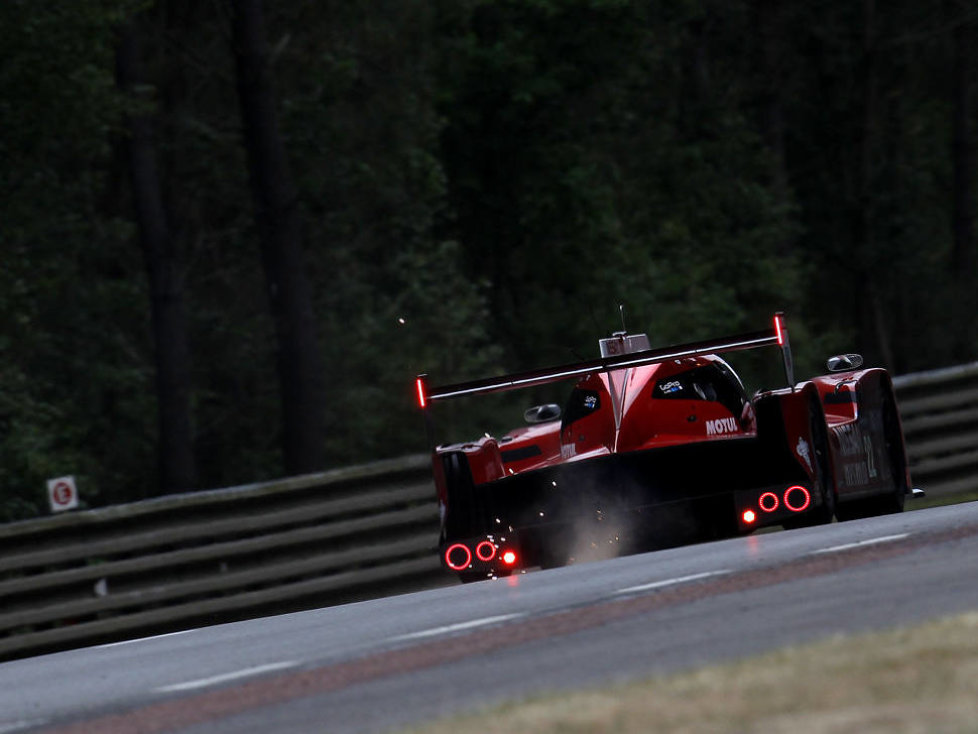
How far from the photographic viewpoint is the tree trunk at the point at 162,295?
29.8 metres

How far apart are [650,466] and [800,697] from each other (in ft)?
19.5

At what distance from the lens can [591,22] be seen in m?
37.2

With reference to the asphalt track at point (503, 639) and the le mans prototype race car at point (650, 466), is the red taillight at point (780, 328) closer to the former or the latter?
the le mans prototype race car at point (650, 466)

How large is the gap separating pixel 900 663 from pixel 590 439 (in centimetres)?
584

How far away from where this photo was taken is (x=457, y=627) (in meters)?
9.64

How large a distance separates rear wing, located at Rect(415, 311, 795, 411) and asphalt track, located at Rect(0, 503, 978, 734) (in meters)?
1.08

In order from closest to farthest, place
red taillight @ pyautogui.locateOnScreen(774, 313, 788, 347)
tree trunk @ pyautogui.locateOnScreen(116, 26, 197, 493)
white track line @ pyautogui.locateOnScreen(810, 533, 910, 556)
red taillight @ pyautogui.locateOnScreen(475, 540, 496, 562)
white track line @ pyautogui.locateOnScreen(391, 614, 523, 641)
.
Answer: white track line @ pyautogui.locateOnScreen(391, 614, 523, 641)
white track line @ pyautogui.locateOnScreen(810, 533, 910, 556)
red taillight @ pyautogui.locateOnScreen(774, 313, 788, 347)
red taillight @ pyautogui.locateOnScreen(475, 540, 496, 562)
tree trunk @ pyautogui.locateOnScreen(116, 26, 197, 493)

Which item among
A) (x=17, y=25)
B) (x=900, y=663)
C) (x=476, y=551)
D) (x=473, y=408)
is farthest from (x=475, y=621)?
(x=473, y=408)

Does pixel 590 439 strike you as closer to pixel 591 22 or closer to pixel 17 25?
pixel 17 25

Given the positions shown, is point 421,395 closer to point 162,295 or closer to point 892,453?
point 892,453

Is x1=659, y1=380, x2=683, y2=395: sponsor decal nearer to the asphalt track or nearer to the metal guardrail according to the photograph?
the asphalt track

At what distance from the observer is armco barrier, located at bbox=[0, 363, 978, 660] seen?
1333 centimetres

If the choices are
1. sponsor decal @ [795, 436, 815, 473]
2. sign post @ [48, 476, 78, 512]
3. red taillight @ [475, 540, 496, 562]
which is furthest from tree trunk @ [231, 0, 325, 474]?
sponsor decal @ [795, 436, 815, 473]

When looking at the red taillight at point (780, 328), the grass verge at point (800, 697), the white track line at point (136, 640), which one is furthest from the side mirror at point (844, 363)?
the grass verge at point (800, 697)
